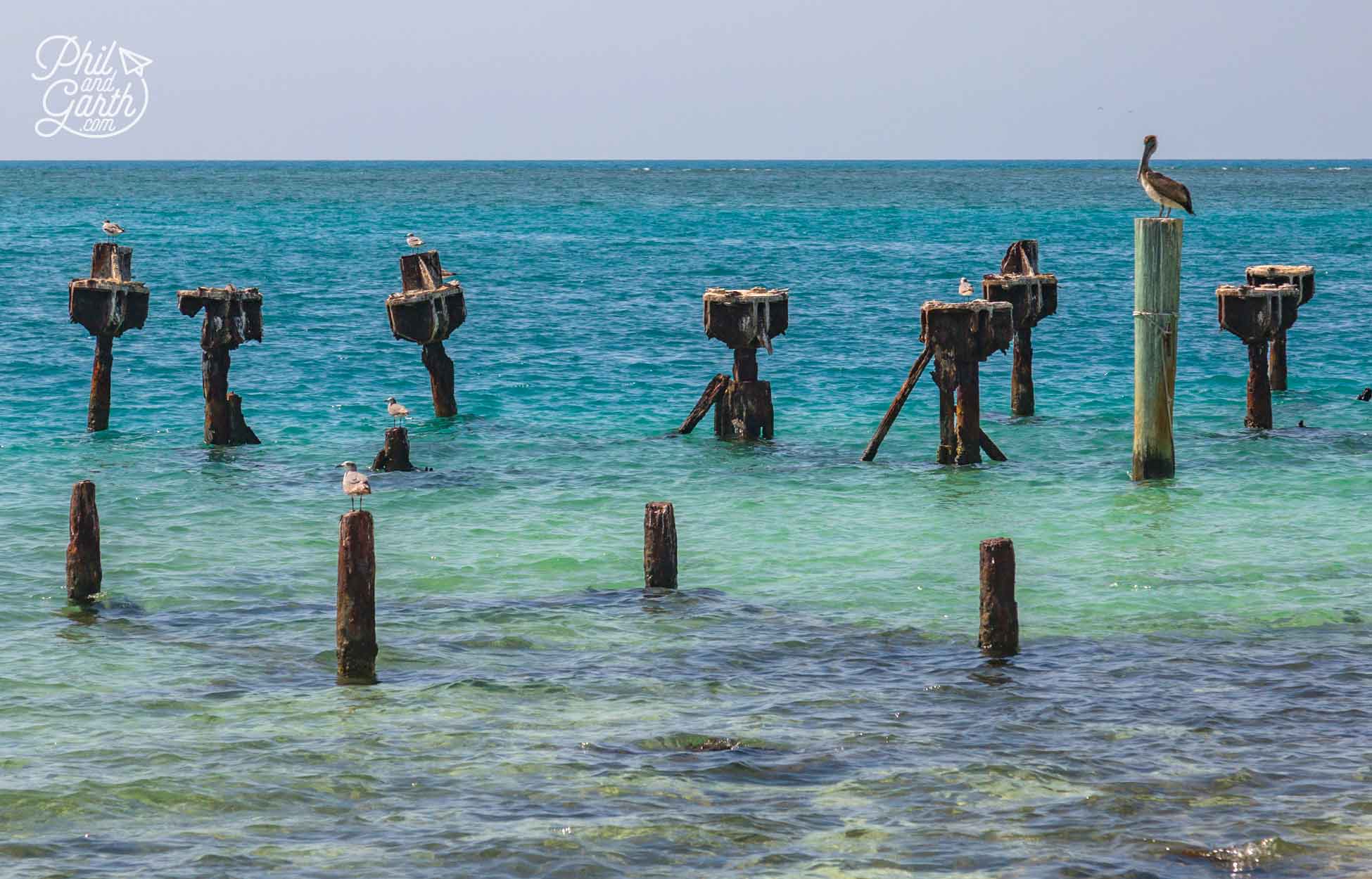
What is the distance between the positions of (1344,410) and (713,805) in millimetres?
22533

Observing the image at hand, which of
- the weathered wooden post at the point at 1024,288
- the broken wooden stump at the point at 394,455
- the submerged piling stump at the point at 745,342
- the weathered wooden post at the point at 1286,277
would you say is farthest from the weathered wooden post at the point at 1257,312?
the broken wooden stump at the point at 394,455

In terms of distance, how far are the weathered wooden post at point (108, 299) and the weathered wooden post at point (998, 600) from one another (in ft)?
54.9

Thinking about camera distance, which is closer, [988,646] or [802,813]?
[802,813]

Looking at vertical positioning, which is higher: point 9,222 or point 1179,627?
point 9,222

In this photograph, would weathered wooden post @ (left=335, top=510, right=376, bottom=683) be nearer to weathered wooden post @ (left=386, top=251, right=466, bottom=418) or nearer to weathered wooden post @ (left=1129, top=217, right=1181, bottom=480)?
weathered wooden post @ (left=1129, top=217, right=1181, bottom=480)

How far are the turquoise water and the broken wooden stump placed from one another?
1.38 ft

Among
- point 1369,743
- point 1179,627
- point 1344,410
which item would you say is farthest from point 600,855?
point 1344,410

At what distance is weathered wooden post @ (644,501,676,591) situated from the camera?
1767cm

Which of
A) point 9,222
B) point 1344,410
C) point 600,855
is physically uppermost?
point 9,222

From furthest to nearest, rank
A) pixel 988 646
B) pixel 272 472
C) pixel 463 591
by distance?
pixel 272 472, pixel 463 591, pixel 988 646

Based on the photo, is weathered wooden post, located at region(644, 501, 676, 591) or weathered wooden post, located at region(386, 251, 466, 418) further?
weathered wooden post, located at region(386, 251, 466, 418)

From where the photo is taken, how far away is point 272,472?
83.5 feet

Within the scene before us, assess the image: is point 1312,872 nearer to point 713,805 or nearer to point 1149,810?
point 1149,810

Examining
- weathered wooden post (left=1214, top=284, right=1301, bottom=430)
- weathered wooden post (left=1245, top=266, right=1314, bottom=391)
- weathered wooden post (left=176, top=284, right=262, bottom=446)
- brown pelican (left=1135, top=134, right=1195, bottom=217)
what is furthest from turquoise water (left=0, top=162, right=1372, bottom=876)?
brown pelican (left=1135, top=134, right=1195, bottom=217)
